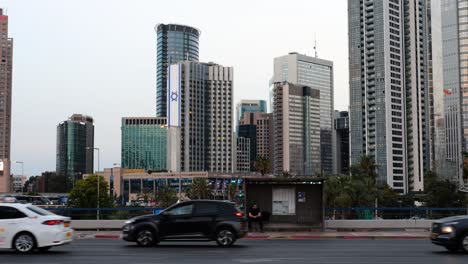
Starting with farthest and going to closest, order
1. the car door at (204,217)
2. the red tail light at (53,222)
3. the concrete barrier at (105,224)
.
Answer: the concrete barrier at (105,224) → the car door at (204,217) → the red tail light at (53,222)

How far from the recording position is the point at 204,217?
22891 mm

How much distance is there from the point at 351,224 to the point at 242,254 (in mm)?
14794

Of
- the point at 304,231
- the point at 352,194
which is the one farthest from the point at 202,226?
the point at 352,194

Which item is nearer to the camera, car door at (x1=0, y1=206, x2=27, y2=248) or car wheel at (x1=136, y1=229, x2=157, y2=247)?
car door at (x1=0, y1=206, x2=27, y2=248)

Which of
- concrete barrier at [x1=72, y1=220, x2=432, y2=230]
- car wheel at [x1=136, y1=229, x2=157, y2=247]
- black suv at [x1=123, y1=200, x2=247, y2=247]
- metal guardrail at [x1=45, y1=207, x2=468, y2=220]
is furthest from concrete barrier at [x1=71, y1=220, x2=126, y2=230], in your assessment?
car wheel at [x1=136, y1=229, x2=157, y2=247]

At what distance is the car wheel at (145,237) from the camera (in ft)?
73.9

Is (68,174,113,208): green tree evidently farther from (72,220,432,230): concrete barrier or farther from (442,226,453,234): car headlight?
(442,226,453,234): car headlight

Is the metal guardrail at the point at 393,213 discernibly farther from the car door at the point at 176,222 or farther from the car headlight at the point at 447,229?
the car headlight at the point at 447,229

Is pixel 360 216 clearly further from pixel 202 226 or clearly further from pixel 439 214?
pixel 202 226

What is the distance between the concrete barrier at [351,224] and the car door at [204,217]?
1104cm

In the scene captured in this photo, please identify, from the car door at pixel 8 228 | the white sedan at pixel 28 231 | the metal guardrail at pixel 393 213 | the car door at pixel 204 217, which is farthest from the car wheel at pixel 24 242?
the metal guardrail at pixel 393 213

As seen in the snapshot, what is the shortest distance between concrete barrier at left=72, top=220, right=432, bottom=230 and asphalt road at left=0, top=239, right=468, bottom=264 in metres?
9.57

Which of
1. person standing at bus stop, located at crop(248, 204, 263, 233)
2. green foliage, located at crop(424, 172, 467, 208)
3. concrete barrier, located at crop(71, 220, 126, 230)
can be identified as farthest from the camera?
green foliage, located at crop(424, 172, 467, 208)

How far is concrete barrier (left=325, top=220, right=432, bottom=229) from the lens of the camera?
108 ft
